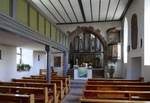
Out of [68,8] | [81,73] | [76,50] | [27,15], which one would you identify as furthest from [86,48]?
[27,15]

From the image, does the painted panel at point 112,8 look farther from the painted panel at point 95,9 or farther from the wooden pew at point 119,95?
the wooden pew at point 119,95

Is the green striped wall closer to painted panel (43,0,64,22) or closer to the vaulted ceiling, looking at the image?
painted panel (43,0,64,22)

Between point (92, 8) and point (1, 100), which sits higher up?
point (92, 8)

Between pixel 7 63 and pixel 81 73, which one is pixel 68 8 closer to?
pixel 81 73

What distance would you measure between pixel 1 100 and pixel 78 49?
1240 cm

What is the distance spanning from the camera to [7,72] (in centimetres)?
981

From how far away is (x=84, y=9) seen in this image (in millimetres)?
12141

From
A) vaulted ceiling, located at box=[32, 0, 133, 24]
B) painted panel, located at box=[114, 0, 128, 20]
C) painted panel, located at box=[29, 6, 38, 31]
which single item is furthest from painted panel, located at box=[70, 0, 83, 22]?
painted panel, located at box=[29, 6, 38, 31]

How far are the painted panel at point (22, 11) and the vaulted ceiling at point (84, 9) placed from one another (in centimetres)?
567

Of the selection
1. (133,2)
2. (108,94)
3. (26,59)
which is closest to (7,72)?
(26,59)

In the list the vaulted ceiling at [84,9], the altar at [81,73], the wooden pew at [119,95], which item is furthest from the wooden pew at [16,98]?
the altar at [81,73]

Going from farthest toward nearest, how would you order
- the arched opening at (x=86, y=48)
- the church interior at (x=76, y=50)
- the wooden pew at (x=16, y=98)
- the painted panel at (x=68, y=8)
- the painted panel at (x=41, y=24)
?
the arched opening at (x=86, y=48)
the painted panel at (x=68, y=8)
the painted panel at (x=41, y=24)
the church interior at (x=76, y=50)
the wooden pew at (x=16, y=98)

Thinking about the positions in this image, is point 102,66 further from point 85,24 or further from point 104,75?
point 85,24

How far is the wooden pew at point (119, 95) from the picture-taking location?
4.65 meters
